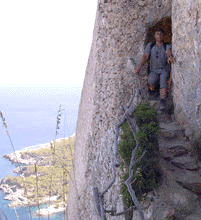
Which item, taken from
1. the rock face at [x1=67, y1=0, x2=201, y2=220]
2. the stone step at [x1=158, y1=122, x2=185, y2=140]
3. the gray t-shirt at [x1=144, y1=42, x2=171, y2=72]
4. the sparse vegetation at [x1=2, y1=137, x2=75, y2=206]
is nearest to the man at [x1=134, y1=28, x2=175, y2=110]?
the gray t-shirt at [x1=144, y1=42, x2=171, y2=72]

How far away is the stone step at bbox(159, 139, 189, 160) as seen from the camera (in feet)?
10.9

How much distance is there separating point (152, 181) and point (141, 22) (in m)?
2.49

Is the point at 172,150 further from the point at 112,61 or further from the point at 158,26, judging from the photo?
the point at 158,26

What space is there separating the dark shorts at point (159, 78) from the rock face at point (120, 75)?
0.65 ft

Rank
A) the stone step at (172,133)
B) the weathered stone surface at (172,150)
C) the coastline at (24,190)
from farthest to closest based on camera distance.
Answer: the stone step at (172,133)
the weathered stone surface at (172,150)
the coastline at (24,190)

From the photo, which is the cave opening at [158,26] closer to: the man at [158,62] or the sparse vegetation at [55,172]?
the man at [158,62]

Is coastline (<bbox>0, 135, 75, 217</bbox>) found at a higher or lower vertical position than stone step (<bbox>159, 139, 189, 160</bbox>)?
lower

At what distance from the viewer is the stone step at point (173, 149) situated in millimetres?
3309

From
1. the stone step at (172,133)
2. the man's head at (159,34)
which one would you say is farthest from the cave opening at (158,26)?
the stone step at (172,133)

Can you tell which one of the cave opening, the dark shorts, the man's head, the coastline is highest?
the cave opening

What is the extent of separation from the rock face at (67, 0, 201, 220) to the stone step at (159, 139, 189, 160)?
0.04 ft

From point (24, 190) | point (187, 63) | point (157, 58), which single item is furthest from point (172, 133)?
point (24, 190)

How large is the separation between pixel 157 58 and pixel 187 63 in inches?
26.8

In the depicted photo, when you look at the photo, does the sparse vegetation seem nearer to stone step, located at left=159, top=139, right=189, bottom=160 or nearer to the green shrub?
the green shrub
